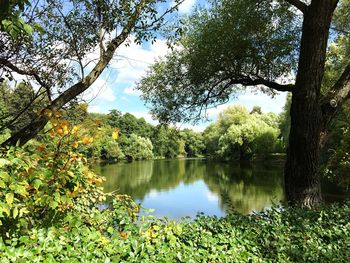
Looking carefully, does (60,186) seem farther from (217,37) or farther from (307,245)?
(217,37)

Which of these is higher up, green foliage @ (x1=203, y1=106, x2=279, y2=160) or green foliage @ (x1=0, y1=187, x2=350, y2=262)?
green foliage @ (x1=203, y1=106, x2=279, y2=160)

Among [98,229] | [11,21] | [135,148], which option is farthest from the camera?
[135,148]

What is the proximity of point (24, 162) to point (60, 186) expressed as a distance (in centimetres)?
35

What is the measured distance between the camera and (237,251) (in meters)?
2.85

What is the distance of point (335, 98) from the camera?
544cm

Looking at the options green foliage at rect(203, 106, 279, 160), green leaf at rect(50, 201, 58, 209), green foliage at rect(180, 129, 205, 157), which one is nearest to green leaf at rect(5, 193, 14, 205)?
green leaf at rect(50, 201, 58, 209)

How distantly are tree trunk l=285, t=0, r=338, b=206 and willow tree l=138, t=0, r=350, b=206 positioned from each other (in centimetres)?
1

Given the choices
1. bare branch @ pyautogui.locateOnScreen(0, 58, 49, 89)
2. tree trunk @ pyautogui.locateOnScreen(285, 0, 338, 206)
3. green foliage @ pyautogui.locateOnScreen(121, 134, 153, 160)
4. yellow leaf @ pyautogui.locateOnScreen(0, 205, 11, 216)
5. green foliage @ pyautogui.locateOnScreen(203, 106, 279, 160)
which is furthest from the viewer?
green foliage @ pyautogui.locateOnScreen(121, 134, 153, 160)

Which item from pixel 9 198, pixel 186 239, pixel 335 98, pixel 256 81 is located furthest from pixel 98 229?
pixel 256 81

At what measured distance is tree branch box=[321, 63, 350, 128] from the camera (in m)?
5.40

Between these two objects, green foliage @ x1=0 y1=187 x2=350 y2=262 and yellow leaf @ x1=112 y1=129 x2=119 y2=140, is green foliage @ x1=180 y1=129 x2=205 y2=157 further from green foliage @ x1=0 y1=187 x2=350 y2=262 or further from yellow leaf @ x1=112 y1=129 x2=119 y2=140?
yellow leaf @ x1=112 y1=129 x2=119 y2=140

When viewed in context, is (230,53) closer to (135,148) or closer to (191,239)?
(191,239)

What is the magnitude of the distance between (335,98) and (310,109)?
57 cm

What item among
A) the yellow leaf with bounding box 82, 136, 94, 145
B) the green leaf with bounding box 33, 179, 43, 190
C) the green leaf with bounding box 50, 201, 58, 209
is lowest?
the green leaf with bounding box 50, 201, 58, 209
